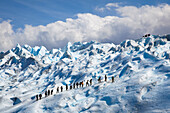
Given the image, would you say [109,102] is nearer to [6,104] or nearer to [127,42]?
[6,104]

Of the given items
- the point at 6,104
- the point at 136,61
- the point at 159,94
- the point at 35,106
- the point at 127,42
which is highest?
the point at 127,42

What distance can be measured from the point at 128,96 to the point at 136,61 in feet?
94.0

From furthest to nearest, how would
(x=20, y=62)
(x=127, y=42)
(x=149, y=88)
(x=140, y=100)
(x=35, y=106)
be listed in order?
(x=20, y=62) < (x=127, y=42) < (x=35, y=106) < (x=149, y=88) < (x=140, y=100)

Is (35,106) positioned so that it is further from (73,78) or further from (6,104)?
(73,78)

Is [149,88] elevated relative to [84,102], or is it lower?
elevated

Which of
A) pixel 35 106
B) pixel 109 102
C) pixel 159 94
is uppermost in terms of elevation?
pixel 159 94

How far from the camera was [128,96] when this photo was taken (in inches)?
993

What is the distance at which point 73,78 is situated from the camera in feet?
235

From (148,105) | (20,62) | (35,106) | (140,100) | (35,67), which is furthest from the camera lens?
(20,62)

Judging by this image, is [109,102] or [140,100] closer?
[140,100]

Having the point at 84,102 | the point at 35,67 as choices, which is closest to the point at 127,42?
the point at 35,67

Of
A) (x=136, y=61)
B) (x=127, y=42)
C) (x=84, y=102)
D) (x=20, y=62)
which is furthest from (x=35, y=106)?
(x=20, y=62)

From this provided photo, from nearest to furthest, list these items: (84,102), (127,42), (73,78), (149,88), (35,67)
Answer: (149,88), (84,102), (73,78), (127,42), (35,67)

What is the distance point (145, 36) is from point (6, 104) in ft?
324
